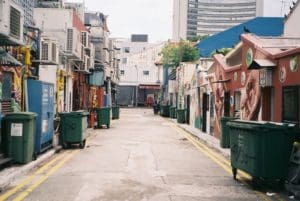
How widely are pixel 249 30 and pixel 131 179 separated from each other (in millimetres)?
33019

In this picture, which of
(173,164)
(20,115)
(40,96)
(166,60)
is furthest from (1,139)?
(166,60)

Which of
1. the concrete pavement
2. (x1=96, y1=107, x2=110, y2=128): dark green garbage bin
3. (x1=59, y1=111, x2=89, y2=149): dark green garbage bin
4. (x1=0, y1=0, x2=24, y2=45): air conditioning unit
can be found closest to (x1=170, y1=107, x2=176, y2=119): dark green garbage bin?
(x1=96, y1=107, x2=110, y2=128): dark green garbage bin

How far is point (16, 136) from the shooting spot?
11.7 m

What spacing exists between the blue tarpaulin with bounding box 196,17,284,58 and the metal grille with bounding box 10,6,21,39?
32263mm

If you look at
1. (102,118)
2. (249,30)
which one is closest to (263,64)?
(102,118)

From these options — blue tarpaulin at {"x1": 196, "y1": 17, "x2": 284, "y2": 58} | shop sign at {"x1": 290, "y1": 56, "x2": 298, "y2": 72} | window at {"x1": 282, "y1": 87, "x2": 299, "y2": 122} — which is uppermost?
blue tarpaulin at {"x1": 196, "y1": 17, "x2": 284, "y2": 58}

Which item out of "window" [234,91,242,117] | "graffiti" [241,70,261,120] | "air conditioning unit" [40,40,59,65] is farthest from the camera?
"window" [234,91,242,117]

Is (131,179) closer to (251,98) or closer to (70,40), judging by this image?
(251,98)

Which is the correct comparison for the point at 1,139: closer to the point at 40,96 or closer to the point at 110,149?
the point at 40,96

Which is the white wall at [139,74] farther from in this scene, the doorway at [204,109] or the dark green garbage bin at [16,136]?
the dark green garbage bin at [16,136]

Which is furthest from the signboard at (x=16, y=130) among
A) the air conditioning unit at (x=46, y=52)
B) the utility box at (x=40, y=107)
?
the air conditioning unit at (x=46, y=52)

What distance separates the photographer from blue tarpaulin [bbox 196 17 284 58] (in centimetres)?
4325

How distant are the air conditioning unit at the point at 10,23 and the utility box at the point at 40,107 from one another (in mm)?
2556

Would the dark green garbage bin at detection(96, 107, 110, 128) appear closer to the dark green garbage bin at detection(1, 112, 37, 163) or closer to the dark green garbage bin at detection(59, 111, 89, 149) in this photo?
the dark green garbage bin at detection(59, 111, 89, 149)
